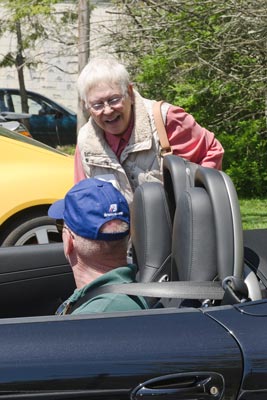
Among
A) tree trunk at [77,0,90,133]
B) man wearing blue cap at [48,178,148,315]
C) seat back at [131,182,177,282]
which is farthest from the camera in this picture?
tree trunk at [77,0,90,133]

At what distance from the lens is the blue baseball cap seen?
2.55m

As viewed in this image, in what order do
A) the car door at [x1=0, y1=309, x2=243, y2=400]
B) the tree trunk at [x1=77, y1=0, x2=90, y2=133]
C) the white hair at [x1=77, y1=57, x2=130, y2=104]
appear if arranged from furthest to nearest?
the tree trunk at [x1=77, y1=0, x2=90, y2=133] < the white hair at [x1=77, y1=57, x2=130, y2=104] < the car door at [x1=0, y1=309, x2=243, y2=400]

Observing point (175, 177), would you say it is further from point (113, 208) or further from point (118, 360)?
point (118, 360)

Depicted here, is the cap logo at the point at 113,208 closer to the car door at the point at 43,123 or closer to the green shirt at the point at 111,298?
the green shirt at the point at 111,298

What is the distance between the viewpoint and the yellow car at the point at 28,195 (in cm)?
570

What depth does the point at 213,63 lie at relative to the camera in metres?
→ 10.1

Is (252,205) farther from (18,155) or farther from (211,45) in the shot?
(18,155)

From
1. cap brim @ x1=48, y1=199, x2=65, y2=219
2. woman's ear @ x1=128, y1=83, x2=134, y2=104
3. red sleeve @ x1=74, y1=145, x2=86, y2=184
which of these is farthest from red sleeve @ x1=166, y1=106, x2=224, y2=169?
cap brim @ x1=48, y1=199, x2=65, y2=219

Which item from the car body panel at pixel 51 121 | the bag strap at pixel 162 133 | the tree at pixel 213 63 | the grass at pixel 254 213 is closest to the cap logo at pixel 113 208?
→ the bag strap at pixel 162 133

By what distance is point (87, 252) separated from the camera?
2.56 metres

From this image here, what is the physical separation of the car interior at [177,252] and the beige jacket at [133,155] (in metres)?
0.50

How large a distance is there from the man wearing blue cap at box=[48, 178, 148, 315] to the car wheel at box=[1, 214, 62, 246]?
3098mm

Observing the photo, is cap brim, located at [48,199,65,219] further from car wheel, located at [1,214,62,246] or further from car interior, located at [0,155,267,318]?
car wheel, located at [1,214,62,246]

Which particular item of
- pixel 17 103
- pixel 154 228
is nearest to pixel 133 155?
pixel 154 228
